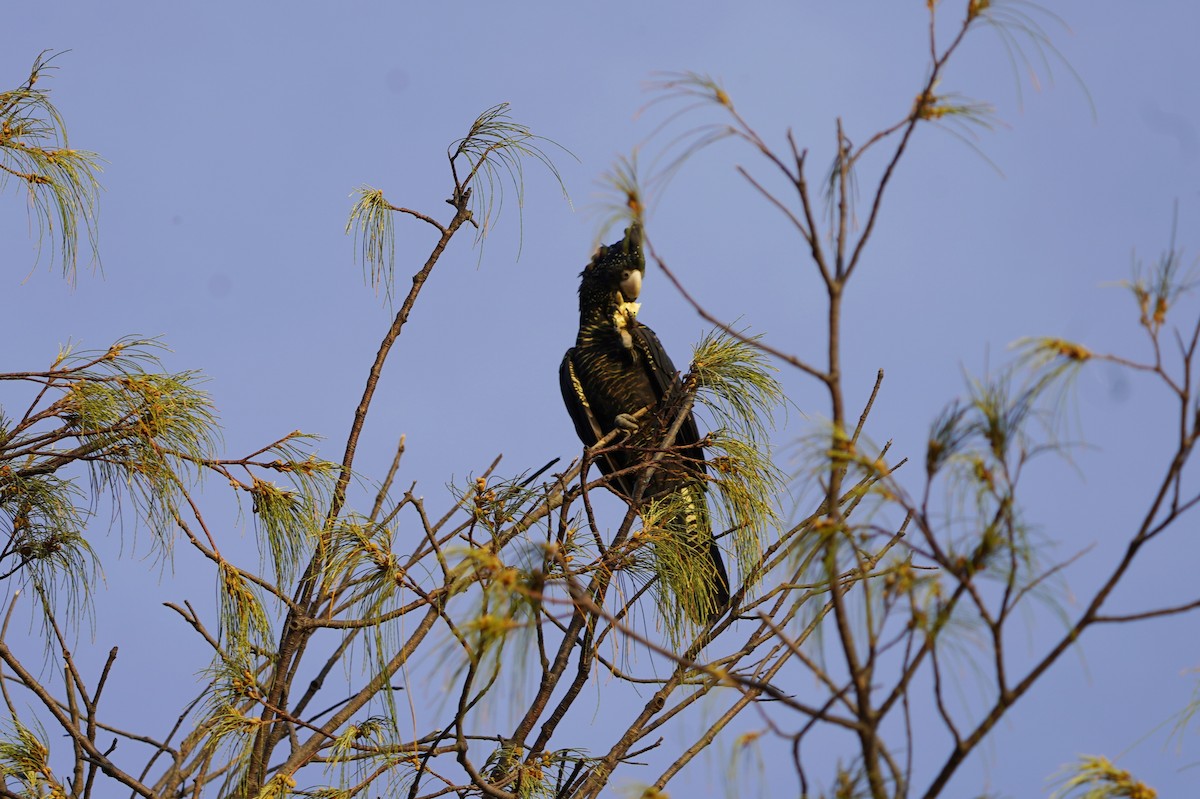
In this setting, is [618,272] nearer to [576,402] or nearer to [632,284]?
[632,284]

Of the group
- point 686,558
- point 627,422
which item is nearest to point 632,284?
point 627,422

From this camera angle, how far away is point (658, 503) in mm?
2834

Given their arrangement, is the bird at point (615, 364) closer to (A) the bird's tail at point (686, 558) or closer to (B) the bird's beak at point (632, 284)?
(B) the bird's beak at point (632, 284)

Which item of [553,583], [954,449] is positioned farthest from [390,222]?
[954,449]

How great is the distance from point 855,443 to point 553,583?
2.95ft

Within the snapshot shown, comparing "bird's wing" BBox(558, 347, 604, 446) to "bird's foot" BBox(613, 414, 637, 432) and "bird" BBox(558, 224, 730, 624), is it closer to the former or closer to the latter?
"bird" BBox(558, 224, 730, 624)

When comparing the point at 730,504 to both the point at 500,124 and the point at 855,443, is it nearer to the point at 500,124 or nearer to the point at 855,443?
the point at 500,124

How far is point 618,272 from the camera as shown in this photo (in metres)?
4.25

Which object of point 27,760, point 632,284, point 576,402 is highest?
point 632,284

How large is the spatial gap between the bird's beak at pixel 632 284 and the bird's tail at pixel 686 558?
137cm

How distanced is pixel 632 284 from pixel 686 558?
5.56 feet

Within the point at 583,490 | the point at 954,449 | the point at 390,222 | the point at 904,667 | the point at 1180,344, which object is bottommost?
the point at 904,667

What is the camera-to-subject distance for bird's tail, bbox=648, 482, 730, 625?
2.67 metres

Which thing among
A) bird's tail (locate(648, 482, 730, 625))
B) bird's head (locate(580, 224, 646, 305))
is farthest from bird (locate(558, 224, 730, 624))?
bird's tail (locate(648, 482, 730, 625))
